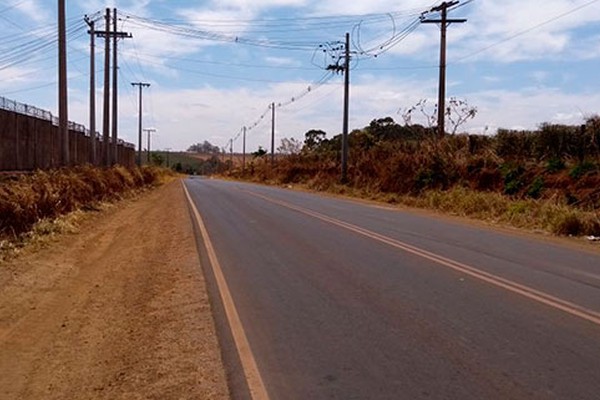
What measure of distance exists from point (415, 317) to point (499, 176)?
84.3 feet

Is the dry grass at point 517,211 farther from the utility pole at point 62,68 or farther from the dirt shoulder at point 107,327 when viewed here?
the utility pole at point 62,68

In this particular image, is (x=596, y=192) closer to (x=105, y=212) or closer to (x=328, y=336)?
(x=105, y=212)

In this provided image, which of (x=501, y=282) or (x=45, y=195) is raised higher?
(x=45, y=195)

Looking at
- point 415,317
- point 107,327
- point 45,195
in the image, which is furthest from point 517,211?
point 107,327

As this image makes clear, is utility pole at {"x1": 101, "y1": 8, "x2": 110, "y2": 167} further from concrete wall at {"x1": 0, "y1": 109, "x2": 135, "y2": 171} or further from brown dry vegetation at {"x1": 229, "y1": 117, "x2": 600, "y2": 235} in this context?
brown dry vegetation at {"x1": 229, "y1": 117, "x2": 600, "y2": 235}

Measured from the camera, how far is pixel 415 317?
8234 millimetres

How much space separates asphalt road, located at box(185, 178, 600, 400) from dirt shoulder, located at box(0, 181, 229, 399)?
379mm

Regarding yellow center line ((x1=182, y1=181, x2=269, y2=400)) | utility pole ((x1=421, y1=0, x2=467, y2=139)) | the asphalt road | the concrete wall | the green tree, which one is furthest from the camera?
the green tree

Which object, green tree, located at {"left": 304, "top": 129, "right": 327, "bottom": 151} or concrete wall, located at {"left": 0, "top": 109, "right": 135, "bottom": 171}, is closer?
concrete wall, located at {"left": 0, "top": 109, "right": 135, "bottom": 171}

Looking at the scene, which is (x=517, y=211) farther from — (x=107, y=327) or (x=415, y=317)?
(x=107, y=327)

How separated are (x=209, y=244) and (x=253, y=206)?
13.6m

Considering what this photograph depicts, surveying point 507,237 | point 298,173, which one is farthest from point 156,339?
point 298,173

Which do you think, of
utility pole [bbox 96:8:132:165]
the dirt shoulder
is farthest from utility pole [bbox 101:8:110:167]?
the dirt shoulder

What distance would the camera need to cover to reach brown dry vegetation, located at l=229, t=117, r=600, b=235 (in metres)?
23.1
